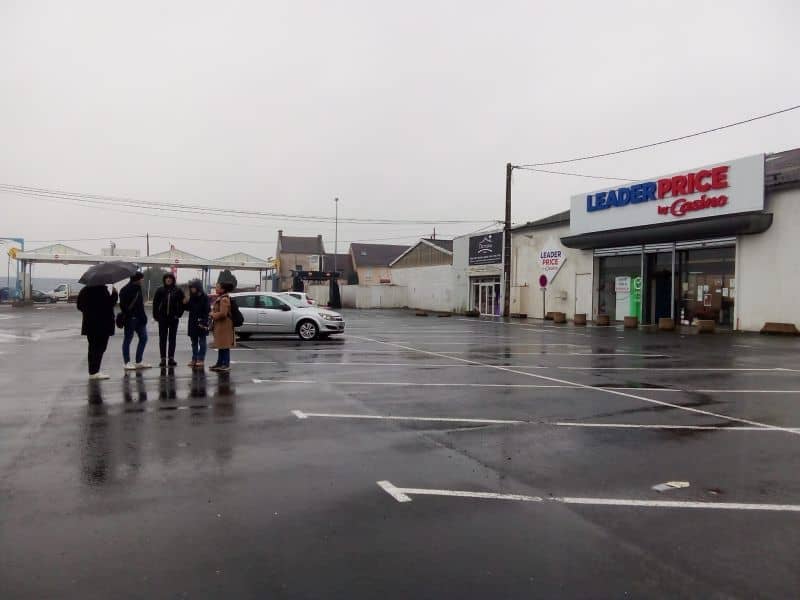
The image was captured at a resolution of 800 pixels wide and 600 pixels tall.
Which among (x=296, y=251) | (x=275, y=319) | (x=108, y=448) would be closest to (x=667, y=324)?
(x=275, y=319)

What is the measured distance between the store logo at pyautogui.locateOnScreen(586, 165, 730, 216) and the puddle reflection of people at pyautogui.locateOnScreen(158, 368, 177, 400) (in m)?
21.2

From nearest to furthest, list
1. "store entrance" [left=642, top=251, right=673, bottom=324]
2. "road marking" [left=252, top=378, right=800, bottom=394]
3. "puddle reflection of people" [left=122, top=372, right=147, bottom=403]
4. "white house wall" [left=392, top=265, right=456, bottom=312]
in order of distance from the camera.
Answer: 1. "puddle reflection of people" [left=122, top=372, right=147, bottom=403]
2. "road marking" [left=252, top=378, right=800, bottom=394]
3. "store entrance" [left=642, top=251, right=673, bottom=324]
4. "white house wall" [left=392, top=265, right=456, bottom=312]

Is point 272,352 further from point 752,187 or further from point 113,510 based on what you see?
point 752,187

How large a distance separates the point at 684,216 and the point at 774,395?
1800cm

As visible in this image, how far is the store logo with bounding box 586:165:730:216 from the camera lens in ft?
79.6

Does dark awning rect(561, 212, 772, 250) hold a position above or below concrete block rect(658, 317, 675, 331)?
above

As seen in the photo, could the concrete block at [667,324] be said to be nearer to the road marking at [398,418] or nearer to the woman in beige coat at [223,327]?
the woman in beige coat at [223,327]

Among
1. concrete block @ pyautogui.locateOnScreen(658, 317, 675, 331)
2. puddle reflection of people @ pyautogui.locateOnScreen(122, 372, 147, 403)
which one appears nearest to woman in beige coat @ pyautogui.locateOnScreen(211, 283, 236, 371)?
puddle reflection of people @ pyautogui.locateOnScreen(122, 372, 147, 403)

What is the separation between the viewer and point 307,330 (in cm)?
1881

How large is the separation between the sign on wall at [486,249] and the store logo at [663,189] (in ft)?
26.2

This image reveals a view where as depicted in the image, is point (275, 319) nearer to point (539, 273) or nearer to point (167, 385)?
point (167, 385)

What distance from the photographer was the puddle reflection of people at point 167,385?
8.93 metres

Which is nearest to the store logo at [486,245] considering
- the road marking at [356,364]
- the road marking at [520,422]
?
the road marking at [356,364]

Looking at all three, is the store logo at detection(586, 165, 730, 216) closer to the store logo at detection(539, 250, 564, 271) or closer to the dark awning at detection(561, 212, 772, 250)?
the dark awning at detection(561, 212, 772, 250)
